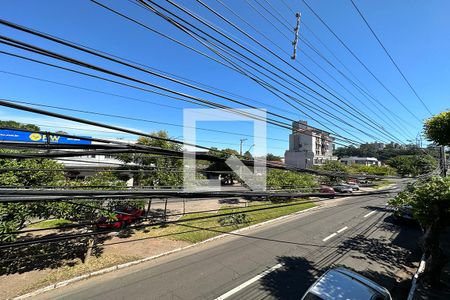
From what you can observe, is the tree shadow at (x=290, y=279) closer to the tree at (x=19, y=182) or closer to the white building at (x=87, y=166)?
the white building at (x=87, y=166)

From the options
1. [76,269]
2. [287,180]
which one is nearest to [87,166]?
[76,269]

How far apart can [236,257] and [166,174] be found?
779cm

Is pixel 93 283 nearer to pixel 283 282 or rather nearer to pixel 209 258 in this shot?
pixel 209 258

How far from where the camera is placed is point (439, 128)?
9867mm

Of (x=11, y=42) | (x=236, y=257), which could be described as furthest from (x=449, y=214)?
(x=11, y=42)

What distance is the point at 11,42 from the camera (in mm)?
2717

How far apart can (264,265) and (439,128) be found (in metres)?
8.99

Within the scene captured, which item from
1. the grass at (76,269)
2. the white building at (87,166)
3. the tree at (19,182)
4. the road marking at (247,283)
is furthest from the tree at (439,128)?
the tree at (19,182)

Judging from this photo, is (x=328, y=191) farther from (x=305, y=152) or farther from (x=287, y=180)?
(x=305, y=152)

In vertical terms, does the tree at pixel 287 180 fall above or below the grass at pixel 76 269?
above

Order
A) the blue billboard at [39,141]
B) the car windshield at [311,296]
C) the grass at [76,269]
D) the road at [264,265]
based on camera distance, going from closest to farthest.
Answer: the blue billboard at [39,141]
the car windshield at [311,296]
the road at [264,265]
the grass at [76,269]

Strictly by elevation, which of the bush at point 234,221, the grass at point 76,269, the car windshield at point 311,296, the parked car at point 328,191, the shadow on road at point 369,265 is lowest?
the shadow on road at point 369,265

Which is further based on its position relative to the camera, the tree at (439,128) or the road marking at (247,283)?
the tree at (439,128)

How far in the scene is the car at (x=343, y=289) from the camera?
628 cm
